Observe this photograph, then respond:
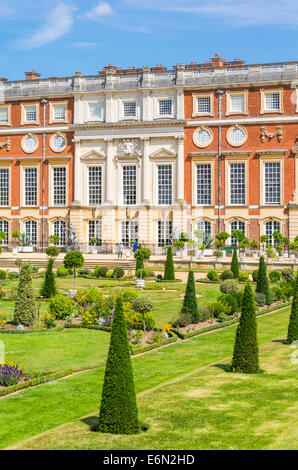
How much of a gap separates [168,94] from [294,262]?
17.5 m

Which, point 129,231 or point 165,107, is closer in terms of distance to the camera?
point 165,107

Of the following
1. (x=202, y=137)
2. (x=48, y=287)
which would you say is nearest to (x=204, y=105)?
(x=202, y=137)

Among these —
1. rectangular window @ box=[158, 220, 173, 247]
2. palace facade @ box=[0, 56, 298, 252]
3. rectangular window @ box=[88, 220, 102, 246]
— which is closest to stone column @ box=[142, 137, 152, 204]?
palace facade @ box=[0, 56, 298, 252]

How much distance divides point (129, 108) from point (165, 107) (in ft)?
9.48

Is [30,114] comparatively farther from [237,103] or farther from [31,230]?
[237,103]

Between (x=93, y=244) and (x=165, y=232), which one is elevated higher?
(x=165, y=232)

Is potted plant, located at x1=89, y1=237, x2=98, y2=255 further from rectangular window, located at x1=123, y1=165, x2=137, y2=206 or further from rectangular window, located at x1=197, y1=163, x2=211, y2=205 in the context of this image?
rectangular window, located at x1=197, y1=163, x2=211, y2=205

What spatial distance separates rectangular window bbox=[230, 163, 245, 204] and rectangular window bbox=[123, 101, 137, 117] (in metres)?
8.97

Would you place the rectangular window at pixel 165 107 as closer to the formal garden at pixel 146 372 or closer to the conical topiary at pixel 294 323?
the formal garden at pixel 146 372

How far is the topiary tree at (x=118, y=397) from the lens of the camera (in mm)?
11477

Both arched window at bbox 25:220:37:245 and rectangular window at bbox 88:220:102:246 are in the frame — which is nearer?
rectangular window at bbox 88:220:102:246

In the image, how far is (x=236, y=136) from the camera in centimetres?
5047

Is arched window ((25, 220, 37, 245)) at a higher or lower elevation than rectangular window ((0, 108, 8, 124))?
lower

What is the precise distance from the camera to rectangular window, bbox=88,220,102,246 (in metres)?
53.8
